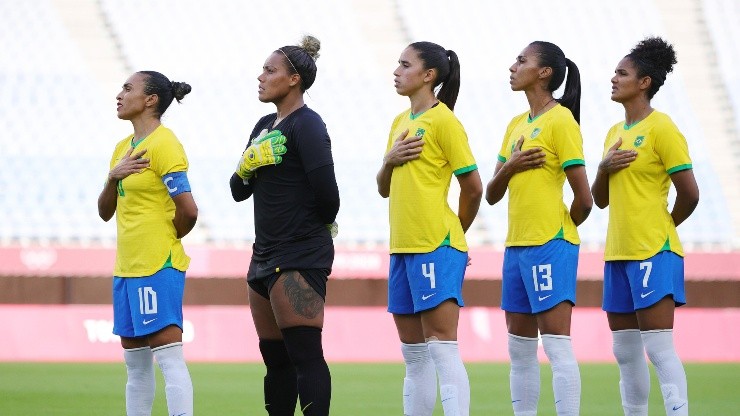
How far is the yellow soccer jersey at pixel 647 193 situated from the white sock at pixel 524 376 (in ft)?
2.32

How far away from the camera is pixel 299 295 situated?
5.31m

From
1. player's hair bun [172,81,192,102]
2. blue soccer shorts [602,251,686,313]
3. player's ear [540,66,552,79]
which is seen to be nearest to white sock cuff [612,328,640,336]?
blue soccer shorts [602,251,686,313]

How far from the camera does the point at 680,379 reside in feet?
19.1

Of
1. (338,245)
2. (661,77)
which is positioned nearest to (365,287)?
(338,245)

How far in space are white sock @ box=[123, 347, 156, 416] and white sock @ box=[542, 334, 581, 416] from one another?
189cm

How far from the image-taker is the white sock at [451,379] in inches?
209

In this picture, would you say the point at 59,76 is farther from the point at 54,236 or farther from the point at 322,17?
the point at 322,17

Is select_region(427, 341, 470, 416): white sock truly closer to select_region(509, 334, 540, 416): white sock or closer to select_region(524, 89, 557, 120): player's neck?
select_region(509, 334, 540, 416): white sock

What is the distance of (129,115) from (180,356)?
3.96ft

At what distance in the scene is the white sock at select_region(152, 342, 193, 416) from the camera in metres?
5.39

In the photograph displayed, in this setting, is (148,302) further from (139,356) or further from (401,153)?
(401,153)

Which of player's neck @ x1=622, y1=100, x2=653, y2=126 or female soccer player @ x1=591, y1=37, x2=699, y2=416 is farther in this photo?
player's neck @ x1=622, y1=100, x2=653, y2=126

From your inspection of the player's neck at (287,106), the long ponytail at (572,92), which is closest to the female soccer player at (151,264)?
the player's neck at (287,106)

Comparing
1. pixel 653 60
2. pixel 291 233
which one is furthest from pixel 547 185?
pixel 291 233
